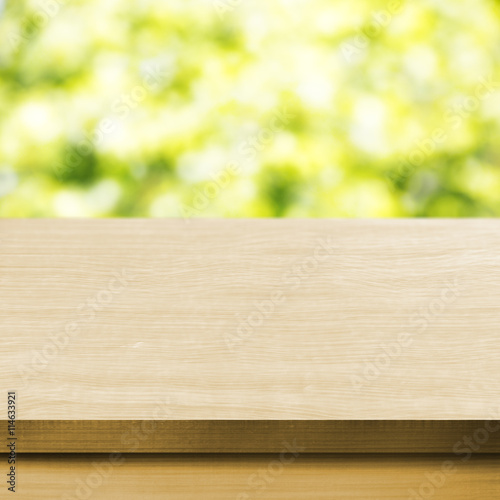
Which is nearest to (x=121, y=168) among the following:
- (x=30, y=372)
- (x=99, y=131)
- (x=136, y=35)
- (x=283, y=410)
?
(x=99, y=131)

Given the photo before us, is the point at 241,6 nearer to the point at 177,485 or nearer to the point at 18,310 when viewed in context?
the point at 18,310

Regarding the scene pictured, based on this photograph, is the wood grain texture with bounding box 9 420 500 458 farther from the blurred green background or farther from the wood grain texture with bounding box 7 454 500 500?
the blurred green background

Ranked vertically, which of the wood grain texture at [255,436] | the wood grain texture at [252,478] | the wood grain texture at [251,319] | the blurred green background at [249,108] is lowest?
the wood grain texture at [252,478]

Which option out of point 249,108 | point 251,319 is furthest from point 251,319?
point 249,108

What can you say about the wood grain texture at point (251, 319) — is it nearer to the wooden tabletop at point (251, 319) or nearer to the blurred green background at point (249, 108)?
the wooden tabletop at point (251, 319)

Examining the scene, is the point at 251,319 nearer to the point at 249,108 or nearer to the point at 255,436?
the point at 255,436

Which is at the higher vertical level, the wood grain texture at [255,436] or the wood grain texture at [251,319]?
the wood grain texture at [251,319]

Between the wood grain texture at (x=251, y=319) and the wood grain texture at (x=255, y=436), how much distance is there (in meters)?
0.09

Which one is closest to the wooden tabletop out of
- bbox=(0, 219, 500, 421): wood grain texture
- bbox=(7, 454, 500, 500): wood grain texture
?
bbox=(0, 219, 500, 421): wood grain texture

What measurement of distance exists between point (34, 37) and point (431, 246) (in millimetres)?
910

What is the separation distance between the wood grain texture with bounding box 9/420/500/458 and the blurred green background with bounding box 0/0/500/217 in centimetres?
39

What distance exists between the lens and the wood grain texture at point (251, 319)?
0.78m

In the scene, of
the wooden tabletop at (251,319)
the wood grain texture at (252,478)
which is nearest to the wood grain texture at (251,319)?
the wooden tabletop at (251,319)

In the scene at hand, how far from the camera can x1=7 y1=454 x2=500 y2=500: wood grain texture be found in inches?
33.9
